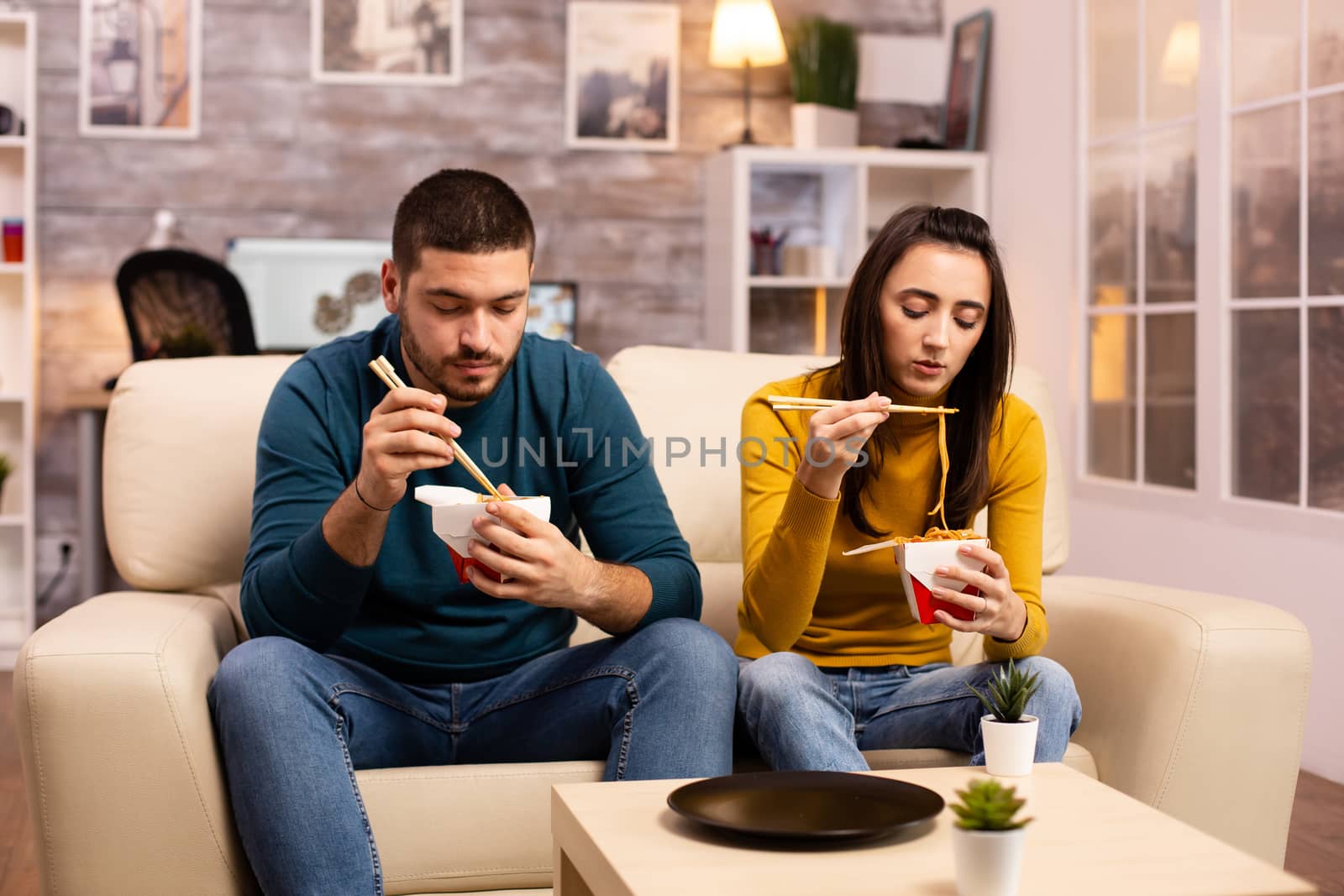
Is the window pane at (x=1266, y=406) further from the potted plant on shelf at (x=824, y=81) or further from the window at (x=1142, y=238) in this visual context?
the potted plant on shelf at (x=824, y=81)

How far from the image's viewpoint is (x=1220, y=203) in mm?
3396

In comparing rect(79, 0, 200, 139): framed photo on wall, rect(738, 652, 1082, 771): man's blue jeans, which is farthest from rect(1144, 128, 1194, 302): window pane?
rect(79, 0, 200, 139): framed photo on wall

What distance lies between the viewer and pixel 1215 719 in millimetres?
1790

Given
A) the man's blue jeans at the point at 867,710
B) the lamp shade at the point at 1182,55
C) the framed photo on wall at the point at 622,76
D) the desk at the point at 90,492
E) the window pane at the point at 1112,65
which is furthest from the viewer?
the framed photo on wall at the point at 622,76

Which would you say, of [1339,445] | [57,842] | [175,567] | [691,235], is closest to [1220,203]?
[1339,445]

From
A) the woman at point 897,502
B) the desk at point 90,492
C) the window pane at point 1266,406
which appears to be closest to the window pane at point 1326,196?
the window pane at point 1266,406

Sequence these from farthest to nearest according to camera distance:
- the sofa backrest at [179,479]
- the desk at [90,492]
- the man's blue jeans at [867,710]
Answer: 1. the desk at [90,492]
2. the sofa backrest at [179,479]
3. the man's blue jeans at [867,710]

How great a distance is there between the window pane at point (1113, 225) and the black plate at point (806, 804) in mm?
2841

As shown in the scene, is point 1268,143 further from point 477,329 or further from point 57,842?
point 57,842

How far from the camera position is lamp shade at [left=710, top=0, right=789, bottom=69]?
467 centimetres

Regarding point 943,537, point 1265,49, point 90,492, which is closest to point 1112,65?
point 1265,49

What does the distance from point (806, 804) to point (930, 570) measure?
0.41m

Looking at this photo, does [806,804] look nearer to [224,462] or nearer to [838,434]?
[838,434]

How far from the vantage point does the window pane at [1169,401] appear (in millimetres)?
3559
